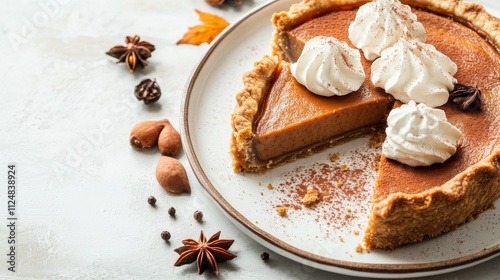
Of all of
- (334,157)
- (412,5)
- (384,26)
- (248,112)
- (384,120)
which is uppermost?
(412,5)

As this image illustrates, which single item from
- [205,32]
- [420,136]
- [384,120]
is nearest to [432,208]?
[420,136]

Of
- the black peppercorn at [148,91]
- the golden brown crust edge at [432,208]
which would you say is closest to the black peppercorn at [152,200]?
the black peppercorn at [148,91]

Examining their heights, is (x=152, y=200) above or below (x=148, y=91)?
below

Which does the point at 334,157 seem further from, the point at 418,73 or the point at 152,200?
the point at 152,200

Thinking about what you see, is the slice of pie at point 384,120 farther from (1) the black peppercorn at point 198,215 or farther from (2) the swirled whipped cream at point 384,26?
(1) the black peppercorn at point 198,215

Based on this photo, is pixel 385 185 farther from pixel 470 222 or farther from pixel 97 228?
pixel 97 228
